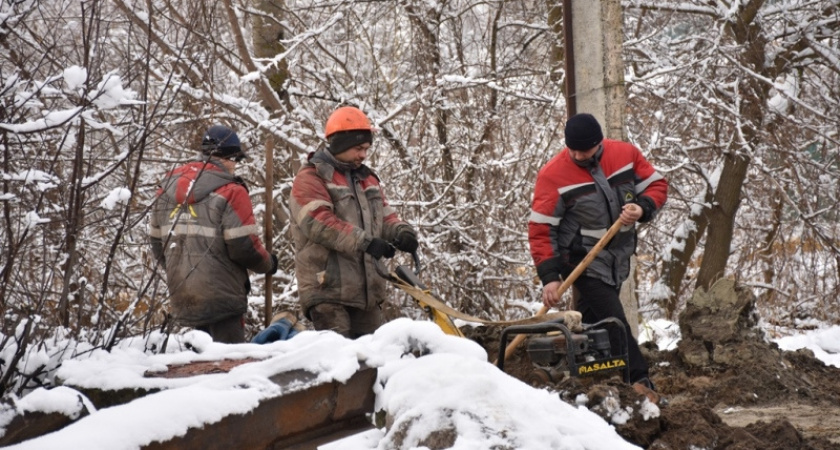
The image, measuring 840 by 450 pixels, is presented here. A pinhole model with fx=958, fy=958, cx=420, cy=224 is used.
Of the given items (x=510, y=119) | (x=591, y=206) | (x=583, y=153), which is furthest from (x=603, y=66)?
(x=510, y=119)

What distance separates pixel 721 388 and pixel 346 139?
10.0 ft

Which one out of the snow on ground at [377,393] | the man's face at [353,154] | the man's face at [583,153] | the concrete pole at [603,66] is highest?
the concrete pole at [603,66]

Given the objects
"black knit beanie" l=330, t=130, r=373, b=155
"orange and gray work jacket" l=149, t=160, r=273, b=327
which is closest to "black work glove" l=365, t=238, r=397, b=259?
"black knit beanie" l=330, t=130, r=373, b=155

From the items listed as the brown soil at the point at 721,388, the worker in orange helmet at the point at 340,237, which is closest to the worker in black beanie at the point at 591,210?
the brown soil at the point at 721,388

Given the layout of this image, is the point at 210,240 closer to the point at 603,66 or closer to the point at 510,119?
the point at 603,66

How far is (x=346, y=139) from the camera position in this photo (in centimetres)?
589

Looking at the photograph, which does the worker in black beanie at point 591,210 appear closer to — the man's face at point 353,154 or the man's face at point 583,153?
the man's face at point 583,153

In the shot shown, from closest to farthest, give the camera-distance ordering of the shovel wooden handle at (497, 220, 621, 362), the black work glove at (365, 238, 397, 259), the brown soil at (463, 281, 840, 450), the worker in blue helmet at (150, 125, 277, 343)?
the brown soil at (463, 281, 840, 450) → the black work glove at (365, 238, 397, 259) → the worker in blue helmet at (150, 125, 277, 343) → the shovel wooden handle at (497, 220, 621, 362)

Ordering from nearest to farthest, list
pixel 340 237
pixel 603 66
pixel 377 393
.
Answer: pixel 377 393 → pixel 340 237 → pixel 603 66

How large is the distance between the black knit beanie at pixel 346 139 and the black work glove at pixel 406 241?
630 mm

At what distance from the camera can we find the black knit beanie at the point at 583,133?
19.3 feet

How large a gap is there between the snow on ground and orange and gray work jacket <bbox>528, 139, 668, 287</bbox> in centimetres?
238

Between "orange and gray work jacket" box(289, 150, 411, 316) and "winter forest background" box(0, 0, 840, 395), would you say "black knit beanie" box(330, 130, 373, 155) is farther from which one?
"winter forest background" box(0, 0, 840, 395)

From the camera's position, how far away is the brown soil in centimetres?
412
